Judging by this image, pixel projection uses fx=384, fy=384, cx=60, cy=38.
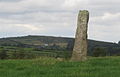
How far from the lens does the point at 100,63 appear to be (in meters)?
18.2

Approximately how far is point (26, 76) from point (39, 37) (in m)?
107

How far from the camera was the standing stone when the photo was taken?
917 inches

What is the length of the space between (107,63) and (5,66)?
4.83 metres

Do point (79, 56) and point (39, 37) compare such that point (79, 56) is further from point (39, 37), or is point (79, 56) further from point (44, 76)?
point (39, 37)

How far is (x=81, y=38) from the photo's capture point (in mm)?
23938

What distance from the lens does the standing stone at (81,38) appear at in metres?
23.3

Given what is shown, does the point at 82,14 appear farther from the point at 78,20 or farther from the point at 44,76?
the point at 44,76

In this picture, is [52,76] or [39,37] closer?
[52,76]

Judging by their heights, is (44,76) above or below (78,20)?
below

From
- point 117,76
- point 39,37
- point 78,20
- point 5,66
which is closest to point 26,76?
point 117,76

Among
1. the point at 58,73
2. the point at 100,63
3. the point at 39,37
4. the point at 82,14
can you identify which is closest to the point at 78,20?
the point at 82,14

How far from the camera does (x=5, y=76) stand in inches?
522

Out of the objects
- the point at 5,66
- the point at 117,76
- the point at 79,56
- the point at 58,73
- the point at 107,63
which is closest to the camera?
the point at 117,76

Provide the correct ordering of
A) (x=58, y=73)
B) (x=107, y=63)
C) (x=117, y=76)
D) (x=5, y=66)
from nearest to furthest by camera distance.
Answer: (x=117, y=76), (x=58, y=73), (x=5, y=66), (x=107, y=63)
